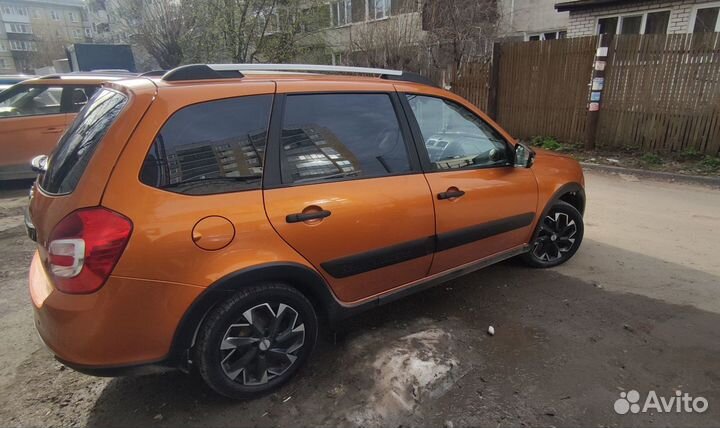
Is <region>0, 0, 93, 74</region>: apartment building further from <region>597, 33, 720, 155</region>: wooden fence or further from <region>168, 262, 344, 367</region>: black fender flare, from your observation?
<region>168, 262, 344, 367</region>: black fender flare

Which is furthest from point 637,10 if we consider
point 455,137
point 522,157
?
point 455,137

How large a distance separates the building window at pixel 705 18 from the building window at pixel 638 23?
614mm

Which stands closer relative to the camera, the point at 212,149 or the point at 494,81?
the point at 212,149

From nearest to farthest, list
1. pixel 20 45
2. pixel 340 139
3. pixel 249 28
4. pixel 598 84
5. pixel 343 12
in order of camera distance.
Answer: pixel 340 139, pixel 598 84, pixel 249 28, pixel 343 12, pixel 20 45

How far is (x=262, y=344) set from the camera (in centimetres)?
239

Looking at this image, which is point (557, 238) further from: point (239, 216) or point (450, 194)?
point (239, 216)

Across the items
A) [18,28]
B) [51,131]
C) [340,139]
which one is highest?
[18,28]

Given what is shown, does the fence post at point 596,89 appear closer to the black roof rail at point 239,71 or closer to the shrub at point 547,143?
the shrub at point 547,143

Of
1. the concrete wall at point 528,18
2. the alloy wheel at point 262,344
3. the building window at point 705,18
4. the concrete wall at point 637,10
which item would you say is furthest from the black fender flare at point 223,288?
the concrete wall at point 528,18

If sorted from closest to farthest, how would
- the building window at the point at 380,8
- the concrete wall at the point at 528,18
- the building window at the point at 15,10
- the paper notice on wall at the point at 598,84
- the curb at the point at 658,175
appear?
the curb at the point at 658,175 < the paper notice on wall at the point at 598,84 < the concrete wall at the point at 528,18 < the building window at the point at 380,8 < the building window at the point at 15,10

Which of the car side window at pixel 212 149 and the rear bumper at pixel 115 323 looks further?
the car side window at pixel 212 149

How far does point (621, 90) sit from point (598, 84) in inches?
16.3

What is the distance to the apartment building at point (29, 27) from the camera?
203 ft

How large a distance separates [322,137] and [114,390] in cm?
186
